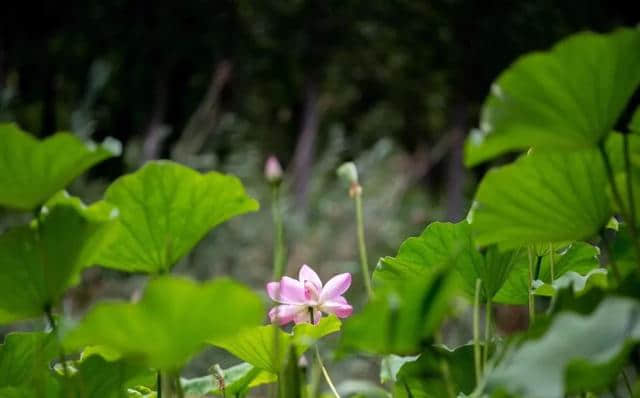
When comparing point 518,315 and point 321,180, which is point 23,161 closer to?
point 321,180

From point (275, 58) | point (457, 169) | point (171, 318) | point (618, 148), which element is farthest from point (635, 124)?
point (275, 58)

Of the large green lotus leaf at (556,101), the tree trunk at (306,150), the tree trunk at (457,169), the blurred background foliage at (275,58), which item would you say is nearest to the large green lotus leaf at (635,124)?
the large green lotus leaf at (556,101)

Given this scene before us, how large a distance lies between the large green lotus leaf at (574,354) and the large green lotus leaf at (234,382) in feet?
0.47

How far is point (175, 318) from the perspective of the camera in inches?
5.9

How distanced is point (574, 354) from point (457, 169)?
434 cm

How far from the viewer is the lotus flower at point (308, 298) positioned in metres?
0.31

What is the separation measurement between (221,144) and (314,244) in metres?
0.84

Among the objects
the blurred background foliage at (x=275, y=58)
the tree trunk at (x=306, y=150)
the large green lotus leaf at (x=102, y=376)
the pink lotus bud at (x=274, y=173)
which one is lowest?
the large green lotus leaf at (x=102, y=376)

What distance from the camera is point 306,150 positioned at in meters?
4.16

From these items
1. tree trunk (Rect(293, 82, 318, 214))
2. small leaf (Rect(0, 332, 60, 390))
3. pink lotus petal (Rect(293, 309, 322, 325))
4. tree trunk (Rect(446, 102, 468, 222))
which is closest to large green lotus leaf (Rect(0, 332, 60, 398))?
small leaf (Rect(0, 332, 60, 390))

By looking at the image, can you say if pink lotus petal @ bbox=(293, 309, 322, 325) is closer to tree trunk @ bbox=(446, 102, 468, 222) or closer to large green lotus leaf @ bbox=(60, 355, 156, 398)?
large green lotus leaf @ bbox=(60, 355, 156, 398)

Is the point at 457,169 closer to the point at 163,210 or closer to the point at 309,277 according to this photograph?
the point at 309,277

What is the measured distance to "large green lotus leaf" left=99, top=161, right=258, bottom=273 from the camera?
23 cm

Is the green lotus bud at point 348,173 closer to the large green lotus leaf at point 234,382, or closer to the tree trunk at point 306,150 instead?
the large green lotus leaf at point 234,382
